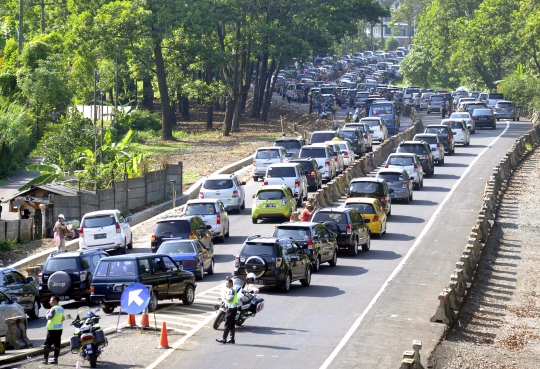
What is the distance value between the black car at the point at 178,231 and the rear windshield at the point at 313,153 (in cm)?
1632

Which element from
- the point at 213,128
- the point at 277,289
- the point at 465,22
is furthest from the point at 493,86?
the point at 277,289

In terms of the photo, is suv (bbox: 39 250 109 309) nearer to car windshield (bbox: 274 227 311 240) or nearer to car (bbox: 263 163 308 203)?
car windshield (bbox: 274 227 311 240)

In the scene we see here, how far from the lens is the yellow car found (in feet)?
113

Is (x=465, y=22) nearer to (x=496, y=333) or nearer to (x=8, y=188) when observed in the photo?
(x=8, y=188)

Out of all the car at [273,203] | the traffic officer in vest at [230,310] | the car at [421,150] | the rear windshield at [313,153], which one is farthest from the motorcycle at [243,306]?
the car at [421,150]

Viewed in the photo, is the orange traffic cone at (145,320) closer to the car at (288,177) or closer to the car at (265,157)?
the car at (288,177)

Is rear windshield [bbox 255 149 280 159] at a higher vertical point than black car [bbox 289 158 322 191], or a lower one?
higher

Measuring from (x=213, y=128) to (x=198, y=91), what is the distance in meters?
6.97

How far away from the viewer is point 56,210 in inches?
1499

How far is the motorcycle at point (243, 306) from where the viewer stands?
20.6 metres

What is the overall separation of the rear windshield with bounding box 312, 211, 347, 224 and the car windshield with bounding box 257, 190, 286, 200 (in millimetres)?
5137

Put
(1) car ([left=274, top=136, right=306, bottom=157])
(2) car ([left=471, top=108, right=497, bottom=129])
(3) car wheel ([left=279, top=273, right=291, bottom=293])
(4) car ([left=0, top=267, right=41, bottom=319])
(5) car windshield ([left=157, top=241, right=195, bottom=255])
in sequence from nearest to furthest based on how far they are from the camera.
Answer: (4) car ([left=0, top=267, right=41, bottom=319]) < (3) car wheel ([left=279, top=273, right=291, bottom=293]) < (5) car windshield ([left=157, top=241, right=195, bottom=255]) < (1) car ([left=274, top=136, right=306, bottom=157]) < (2) car ([left=471, top=108, right=497, bottom=129])

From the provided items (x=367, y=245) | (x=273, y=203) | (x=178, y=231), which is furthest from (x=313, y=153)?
(x=178, y=231)

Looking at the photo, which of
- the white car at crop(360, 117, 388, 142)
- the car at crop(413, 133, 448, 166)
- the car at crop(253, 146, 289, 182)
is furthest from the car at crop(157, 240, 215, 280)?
the white car at crop(360, 117, 388, 142)
